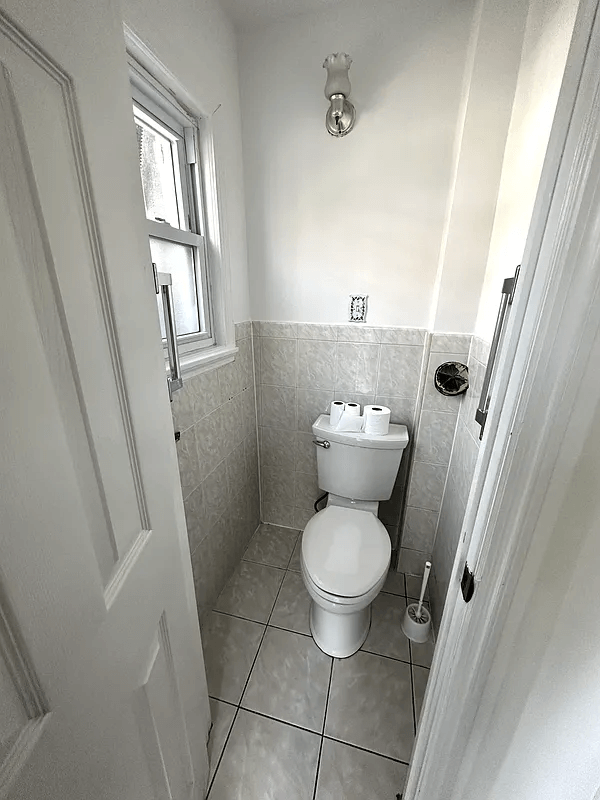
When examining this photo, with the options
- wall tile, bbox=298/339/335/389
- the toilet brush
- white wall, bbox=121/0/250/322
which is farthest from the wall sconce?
the toilet brush

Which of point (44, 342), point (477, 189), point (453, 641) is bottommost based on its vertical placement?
point (453, 641)

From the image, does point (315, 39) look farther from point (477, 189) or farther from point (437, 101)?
point (477, 189)

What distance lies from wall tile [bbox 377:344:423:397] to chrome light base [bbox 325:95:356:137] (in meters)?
0.87

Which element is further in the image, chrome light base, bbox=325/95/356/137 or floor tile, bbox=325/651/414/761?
chrome light base, bbox=325/95/356/137

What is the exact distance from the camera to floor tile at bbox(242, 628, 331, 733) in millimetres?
1099

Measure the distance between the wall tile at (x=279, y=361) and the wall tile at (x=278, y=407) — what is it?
0.04m

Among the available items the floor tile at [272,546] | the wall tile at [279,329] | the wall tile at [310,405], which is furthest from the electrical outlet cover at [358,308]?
the floor tile at [272,546]

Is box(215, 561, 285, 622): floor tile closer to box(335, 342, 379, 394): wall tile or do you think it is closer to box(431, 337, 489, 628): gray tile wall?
box(431, 337, 489, 628): gray tile wall

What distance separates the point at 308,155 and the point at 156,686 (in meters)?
1.77

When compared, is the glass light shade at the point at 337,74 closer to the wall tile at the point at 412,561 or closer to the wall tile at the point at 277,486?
the wall tile at the point at 277,486

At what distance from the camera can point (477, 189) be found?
1.15 m

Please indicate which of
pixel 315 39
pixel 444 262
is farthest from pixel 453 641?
pixel 315 39

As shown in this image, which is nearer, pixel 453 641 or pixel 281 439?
pixel 453 641

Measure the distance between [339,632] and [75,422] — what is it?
1324 mm
